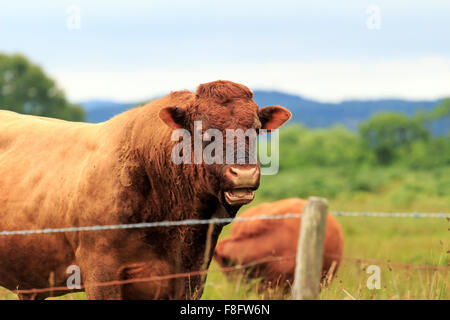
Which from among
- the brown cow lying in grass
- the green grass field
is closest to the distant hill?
the green grass field

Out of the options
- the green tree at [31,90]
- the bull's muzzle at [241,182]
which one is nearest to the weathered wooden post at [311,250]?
the bull's muzzle at [241,182]

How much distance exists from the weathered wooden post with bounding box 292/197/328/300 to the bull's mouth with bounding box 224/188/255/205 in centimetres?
51

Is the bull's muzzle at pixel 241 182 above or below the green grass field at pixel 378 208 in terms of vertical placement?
above

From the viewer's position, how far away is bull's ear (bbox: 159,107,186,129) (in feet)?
14.2

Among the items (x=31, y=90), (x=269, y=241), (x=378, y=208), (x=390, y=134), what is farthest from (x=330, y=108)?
(x=269, y=241)

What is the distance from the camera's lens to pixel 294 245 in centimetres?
855

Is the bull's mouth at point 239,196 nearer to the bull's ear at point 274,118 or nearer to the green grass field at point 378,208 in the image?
the bull's ear at point 274,118

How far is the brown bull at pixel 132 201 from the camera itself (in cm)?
434

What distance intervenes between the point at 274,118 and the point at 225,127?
0.69m

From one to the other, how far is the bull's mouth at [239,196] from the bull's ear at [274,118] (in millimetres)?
884

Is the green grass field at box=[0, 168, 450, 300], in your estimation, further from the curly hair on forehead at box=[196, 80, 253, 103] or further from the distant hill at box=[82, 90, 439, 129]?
the distant hill at box=[82, 90, 439, 129]

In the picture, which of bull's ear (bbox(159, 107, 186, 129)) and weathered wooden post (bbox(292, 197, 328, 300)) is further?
bull's ear (bbox(159, 107, 186, 129))
